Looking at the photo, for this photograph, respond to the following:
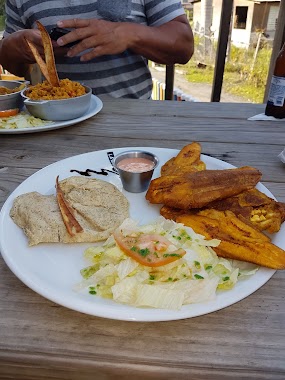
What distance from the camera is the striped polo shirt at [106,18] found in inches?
109

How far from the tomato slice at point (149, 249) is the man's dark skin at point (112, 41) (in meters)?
1.69

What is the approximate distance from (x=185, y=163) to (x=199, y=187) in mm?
299

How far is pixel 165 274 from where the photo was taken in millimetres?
950

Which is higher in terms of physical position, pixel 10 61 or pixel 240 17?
pixel 10 61

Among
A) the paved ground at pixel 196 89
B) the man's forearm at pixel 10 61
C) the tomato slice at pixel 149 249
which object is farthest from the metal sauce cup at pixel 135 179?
the paved ground at pixel 196 89

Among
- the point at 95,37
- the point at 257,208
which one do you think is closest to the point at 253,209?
the point at 257,208

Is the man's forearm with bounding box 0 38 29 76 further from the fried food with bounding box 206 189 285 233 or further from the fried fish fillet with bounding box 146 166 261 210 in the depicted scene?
the fried food with bounding box 206 189 285 233

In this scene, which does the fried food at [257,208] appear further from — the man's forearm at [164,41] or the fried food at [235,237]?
the man's forearm at [164,41]

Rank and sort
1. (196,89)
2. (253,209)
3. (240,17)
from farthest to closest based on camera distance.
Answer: (240,17) < (196,89) < (253,209)

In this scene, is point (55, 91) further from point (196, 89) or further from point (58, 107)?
point (196, 89)

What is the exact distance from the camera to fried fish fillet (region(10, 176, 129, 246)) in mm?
1143

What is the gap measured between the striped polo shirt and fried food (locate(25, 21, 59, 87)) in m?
0.82

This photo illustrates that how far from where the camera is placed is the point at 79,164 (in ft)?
5.37

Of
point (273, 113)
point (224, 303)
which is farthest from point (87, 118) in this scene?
point (224, 303)
